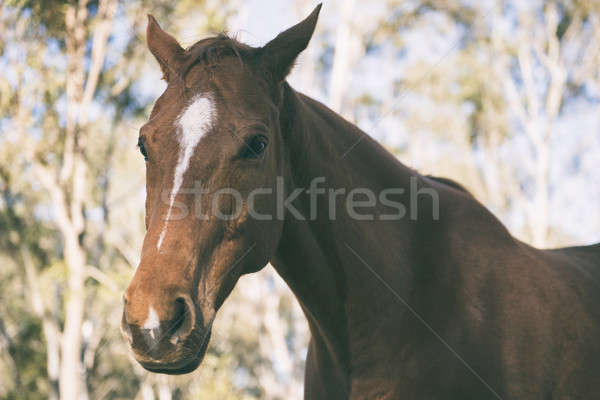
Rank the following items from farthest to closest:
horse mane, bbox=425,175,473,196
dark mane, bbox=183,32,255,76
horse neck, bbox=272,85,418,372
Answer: horse mane, bbox=425,175,473,196, horse neck, bbox=272,85,418,372, dark mane, bbox=183,32,255,76

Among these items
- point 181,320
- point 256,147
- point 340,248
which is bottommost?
point 181,320

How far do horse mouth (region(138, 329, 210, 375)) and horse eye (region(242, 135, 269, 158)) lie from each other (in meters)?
0.76

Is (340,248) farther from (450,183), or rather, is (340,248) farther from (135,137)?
(135,137)

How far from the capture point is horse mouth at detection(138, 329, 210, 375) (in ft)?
6.56

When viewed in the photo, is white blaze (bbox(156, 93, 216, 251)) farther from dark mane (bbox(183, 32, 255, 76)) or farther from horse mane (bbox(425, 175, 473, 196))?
horse mane (bbox(425, 175, 473, 196))

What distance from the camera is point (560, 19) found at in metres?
19.2

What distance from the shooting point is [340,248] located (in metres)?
2.86

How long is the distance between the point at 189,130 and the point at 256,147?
0.98ft

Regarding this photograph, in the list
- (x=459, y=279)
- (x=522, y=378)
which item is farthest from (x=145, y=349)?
(x=522, y=378)

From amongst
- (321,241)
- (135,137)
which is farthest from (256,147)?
(135,137)

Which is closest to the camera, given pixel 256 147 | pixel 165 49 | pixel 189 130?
pixel 189 130

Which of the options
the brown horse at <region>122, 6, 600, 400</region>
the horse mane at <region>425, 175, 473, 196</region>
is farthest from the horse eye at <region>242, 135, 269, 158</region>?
the horse mane at <region>425, 175, 473, 196</region>

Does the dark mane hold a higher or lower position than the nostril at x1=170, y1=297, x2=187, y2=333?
higher

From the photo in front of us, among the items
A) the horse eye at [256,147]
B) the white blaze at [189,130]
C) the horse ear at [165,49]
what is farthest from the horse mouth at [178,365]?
the horse ear at [165,49]
